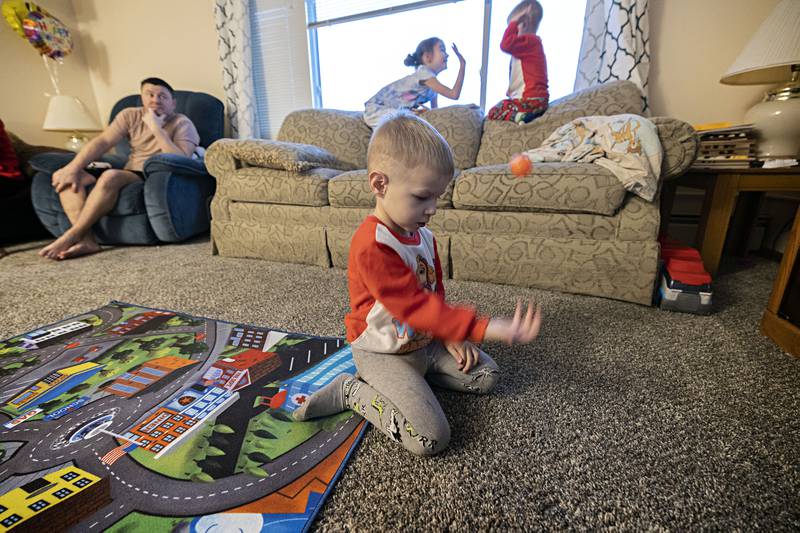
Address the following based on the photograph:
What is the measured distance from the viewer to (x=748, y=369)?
0.92 meters

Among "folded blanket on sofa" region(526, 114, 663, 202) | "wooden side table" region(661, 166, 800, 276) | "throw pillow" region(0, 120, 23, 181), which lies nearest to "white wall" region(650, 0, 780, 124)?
"wooden side table" region(661, 166, 800, 276)

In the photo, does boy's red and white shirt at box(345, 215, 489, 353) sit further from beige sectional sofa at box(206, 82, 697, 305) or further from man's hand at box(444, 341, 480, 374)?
beige sectional sofa at box(206, 82, 697, 305)

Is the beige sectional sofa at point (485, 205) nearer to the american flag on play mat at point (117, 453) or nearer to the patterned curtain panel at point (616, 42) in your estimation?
the patterned curtain panel at point (616, 42)

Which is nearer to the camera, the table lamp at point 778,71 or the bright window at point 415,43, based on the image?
the table lamp at point 778,71

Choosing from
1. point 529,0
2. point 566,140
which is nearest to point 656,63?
point 529,0

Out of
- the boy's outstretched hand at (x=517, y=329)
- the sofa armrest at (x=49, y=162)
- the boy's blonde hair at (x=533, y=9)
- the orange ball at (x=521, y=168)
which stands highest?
the boy's blonde hair at (x=533, y=9)

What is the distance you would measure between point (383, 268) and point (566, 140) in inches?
54.0

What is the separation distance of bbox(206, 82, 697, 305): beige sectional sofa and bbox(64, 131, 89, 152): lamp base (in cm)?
218

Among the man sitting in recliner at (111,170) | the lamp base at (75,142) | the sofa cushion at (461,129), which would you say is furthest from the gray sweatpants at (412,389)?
the lamp base at (75,142)

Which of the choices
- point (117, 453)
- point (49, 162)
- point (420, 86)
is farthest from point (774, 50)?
point (49, 162)

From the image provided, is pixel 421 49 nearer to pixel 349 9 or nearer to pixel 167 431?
pixel 349 9

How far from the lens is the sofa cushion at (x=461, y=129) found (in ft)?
6.75

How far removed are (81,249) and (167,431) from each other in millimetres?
1952

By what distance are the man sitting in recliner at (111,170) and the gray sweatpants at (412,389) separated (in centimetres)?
216
